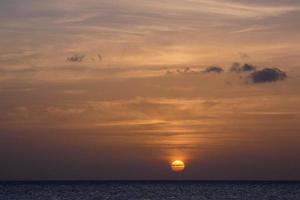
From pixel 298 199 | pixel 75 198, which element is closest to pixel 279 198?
pixel 298 199

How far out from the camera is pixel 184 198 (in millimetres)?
195375

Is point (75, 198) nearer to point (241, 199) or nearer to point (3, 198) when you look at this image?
point (3, 198)

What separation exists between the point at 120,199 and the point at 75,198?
13.4m

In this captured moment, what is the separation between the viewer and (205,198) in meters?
200

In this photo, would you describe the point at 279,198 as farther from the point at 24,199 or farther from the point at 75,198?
the point at 24,199

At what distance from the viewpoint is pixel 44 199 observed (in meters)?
192

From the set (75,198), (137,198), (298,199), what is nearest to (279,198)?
(298,199)

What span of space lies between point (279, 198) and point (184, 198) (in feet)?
77.7

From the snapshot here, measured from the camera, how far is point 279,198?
199 m

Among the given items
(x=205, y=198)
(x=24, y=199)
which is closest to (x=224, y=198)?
→ (x=205, y=198)

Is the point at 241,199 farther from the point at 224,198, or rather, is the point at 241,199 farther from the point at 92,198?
the point at 92,198

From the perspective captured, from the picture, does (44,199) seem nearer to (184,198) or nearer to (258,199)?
(184,198)

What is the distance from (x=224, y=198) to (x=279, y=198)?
13730 mm

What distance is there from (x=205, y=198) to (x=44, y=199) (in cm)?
3954
